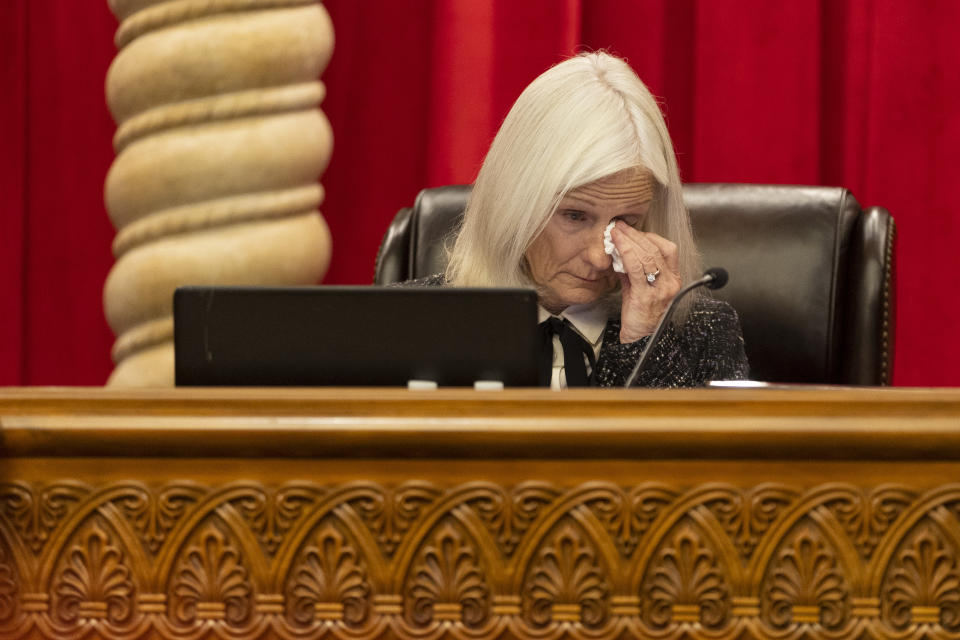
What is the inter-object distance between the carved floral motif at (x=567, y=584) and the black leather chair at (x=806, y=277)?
2.91 feet

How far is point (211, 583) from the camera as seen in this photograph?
770 mm

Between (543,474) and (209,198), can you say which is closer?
(543,474)

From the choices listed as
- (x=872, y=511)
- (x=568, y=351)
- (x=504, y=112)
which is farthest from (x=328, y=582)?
(x=504, y=112)

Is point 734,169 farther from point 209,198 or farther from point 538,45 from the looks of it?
point 209,198

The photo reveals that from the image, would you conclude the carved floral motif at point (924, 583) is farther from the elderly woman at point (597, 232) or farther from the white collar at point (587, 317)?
the white collar at point (587, 317)

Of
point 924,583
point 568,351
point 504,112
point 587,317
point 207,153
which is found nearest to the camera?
point 924,583

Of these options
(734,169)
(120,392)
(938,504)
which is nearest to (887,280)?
(734,169)

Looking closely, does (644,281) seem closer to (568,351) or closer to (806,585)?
(568,351)

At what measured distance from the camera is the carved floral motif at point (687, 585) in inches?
29.8

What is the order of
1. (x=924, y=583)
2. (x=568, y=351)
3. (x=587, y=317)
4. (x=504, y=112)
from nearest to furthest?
1. (x=924, y=583)
2. (x=568, y=351)
3. (x=587, y=317)
4. (x=504, y=112)

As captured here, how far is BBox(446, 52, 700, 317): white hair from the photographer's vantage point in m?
1.60

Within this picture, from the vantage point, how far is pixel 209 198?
193cm

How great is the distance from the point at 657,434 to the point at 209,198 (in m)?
1.31

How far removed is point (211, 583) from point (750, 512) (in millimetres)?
320
